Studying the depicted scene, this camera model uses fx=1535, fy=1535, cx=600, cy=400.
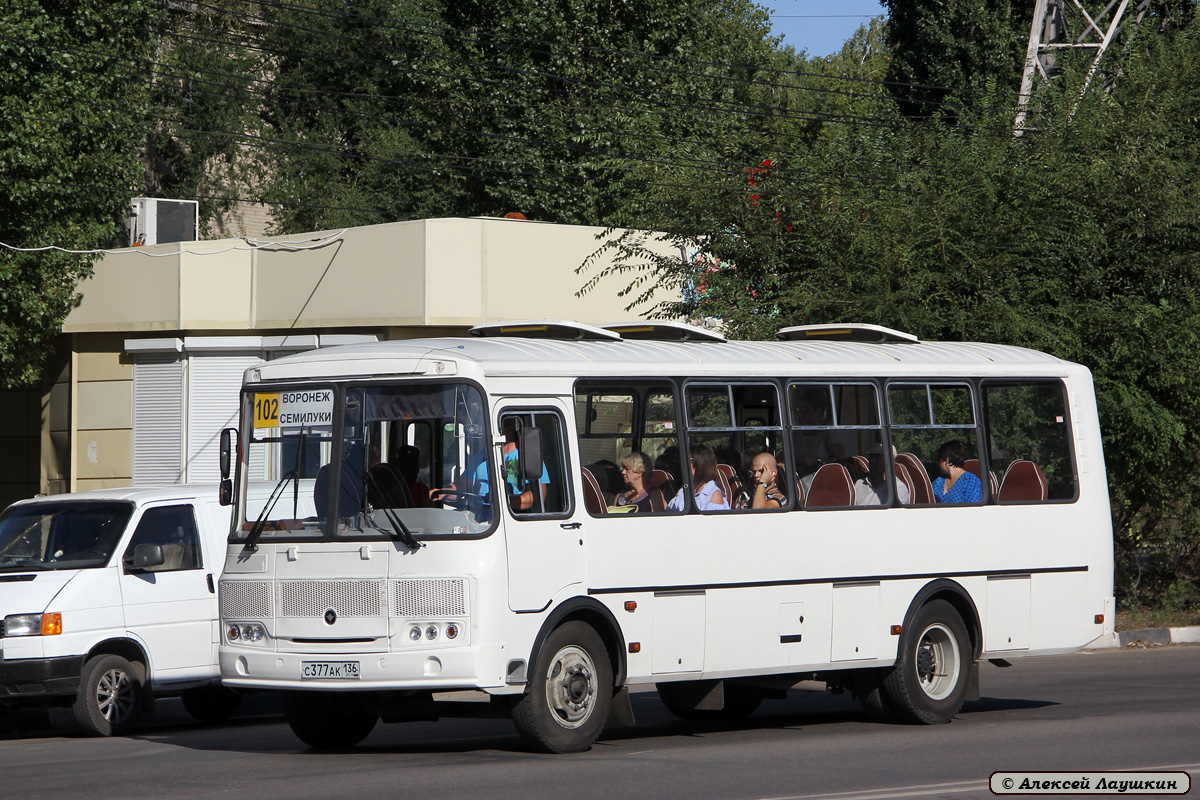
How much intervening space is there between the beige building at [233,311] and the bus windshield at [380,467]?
1180 centimetres

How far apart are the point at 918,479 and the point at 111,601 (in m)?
6.26

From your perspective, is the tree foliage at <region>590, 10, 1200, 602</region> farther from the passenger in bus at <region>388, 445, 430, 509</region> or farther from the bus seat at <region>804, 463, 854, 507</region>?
the passenger in bus at <region>388, 445, 430, 509</region>

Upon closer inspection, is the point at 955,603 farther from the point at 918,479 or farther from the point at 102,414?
the point at 102,414

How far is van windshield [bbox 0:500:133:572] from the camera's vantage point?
11.9m

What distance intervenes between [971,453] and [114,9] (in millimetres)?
15405

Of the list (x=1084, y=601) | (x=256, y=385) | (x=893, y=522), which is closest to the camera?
(x=256, y=385)

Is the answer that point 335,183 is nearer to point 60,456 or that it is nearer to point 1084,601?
Answer: point 60,456

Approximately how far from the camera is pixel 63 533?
1213cm

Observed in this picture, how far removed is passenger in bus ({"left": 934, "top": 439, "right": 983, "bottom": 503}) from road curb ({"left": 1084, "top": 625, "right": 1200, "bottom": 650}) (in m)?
6.84

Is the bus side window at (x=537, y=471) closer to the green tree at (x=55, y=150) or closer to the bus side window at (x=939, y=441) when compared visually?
the bus side window at (x=939, y=441)

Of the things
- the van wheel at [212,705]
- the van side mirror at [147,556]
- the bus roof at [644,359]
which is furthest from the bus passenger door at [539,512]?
the van wheel at [212,705]

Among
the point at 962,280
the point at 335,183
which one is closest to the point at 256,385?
the point at 962,280

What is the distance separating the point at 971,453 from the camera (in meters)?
12.1

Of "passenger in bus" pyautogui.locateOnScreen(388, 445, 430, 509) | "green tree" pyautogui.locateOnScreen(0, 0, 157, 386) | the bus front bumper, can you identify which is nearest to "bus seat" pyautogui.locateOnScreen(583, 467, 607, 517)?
"passenger in bus" pyautogui.locateOnScreen(388, 445, 430, 509)
